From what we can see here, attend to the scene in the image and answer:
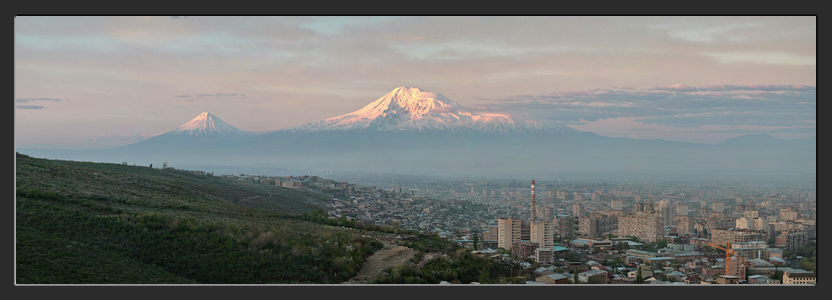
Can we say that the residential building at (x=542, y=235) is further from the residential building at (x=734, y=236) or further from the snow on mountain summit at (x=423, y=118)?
the snow on mountain summit at (x=423, y=118)

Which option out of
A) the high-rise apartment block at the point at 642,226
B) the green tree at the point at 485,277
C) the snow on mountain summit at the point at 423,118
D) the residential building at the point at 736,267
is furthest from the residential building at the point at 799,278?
the snow on mountain summit at the point at 423,118

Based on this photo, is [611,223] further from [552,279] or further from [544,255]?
[552,279]

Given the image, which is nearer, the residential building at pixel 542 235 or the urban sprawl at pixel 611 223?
the urban sprawl at pixel 611 223

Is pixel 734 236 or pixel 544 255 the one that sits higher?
pixel 734 236

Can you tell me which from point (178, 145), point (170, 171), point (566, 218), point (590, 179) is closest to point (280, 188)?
point (170, 171)

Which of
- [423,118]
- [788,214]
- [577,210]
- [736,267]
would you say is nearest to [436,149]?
[423,118]

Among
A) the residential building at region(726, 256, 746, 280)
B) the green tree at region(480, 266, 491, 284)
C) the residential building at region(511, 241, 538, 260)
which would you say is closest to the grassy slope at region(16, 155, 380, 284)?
the green tree at region(480, 266, 491, 284)

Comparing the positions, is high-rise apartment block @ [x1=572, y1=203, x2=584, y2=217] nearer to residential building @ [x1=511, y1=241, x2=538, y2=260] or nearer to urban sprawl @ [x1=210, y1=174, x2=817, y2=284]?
urban sprawl @ [x1=210, y1=174, x2=817, y2=284]

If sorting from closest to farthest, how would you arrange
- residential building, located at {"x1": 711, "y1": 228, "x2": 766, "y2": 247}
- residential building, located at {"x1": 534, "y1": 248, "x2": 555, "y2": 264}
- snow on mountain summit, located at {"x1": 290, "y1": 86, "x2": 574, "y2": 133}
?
residential building, located at {"x1": 534, "y1": 248, "x2": 555, "y2": 264} < residential building, located at {"x1": 711, "y1": 228, "x2": 766, "y2": 247} < snow on mountain summit, located at {"x1": 290, "y1": 86, "x2": 574, "y2": 133}

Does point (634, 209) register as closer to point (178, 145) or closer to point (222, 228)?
point (222, 228)
